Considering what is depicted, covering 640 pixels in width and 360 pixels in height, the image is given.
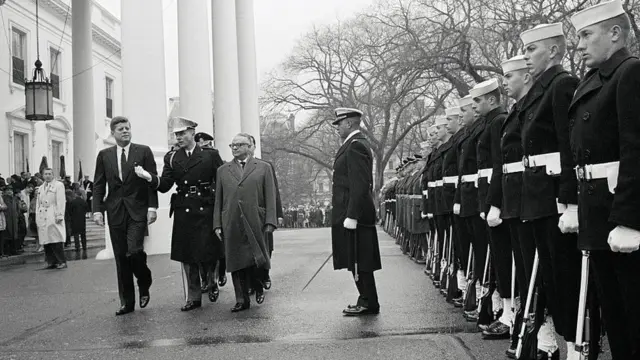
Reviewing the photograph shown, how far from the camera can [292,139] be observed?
56125 mm

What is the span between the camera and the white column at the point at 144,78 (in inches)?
641

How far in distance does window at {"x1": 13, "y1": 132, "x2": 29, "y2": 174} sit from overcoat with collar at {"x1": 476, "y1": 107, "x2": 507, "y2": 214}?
26282 millimetres

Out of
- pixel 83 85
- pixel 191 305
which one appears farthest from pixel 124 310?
pixel 83 85

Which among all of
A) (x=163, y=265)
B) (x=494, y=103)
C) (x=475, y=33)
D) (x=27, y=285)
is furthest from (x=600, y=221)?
(x=475, y=33)

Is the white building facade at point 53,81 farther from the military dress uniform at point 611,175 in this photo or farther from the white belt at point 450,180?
the military dress uniform at point 611,175

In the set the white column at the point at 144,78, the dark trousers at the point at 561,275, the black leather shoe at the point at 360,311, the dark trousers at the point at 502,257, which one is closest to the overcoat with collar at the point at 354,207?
the black leather shoe at the point at 360,311

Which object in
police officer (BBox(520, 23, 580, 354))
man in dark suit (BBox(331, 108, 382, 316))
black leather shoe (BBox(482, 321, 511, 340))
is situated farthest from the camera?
man in dark suit (BBox(331, 108, 382, 316))

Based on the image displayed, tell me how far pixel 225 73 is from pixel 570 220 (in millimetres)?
18871

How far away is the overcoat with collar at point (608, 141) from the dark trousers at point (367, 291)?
4034 millimetres

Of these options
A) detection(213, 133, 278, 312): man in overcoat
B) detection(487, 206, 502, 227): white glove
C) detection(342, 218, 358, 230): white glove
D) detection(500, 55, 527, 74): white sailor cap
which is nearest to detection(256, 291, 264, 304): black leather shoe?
detection(213, 133, 278, 312): man in overcoat

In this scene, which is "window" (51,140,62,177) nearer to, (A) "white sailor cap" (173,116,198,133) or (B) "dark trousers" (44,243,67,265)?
(B) "dark trousers" (44,243,67,265)

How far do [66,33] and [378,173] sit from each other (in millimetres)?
26499

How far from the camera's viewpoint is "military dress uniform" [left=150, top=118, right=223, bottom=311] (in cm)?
932

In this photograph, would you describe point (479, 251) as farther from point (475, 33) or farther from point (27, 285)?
point (475, 33)
